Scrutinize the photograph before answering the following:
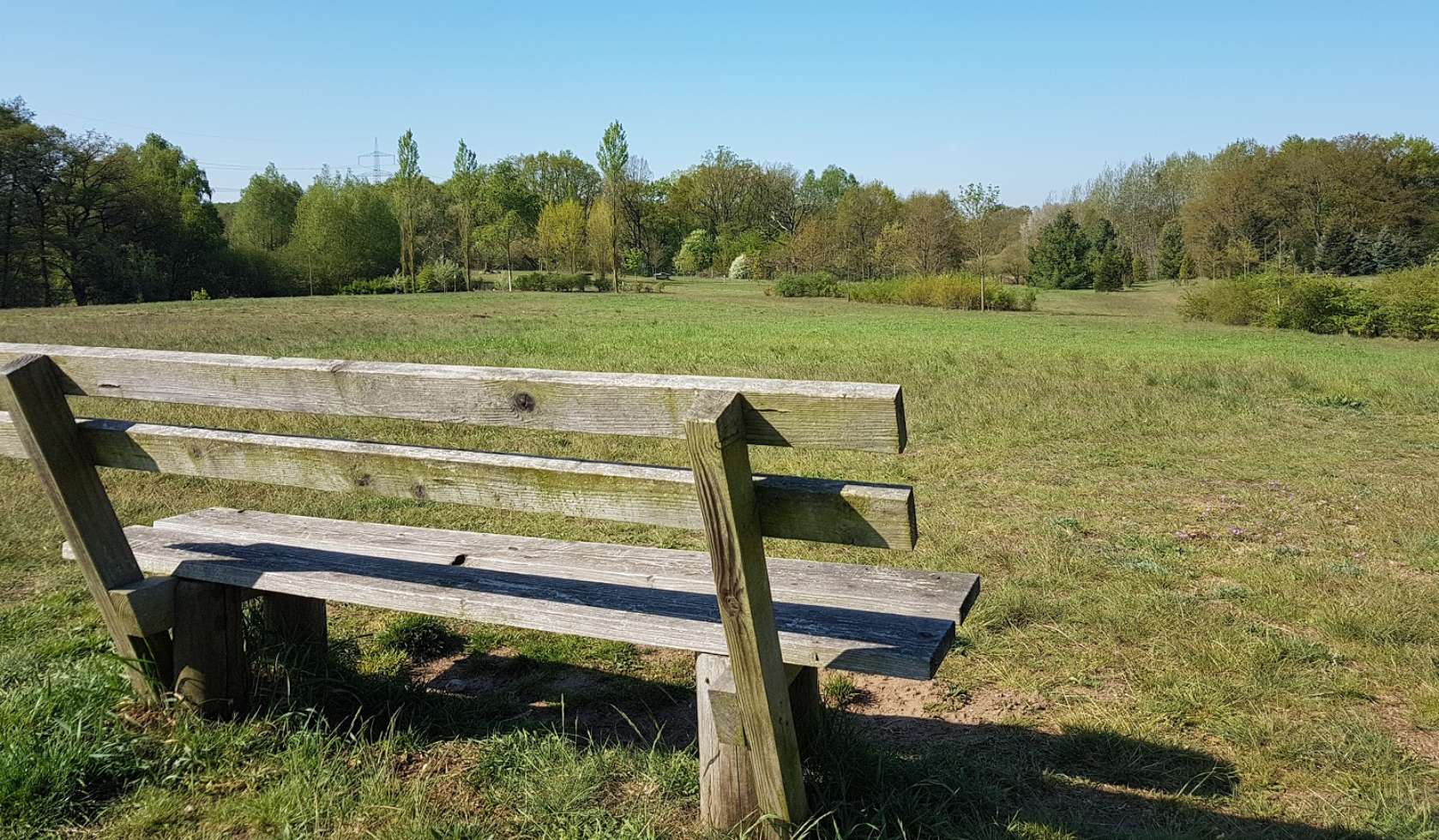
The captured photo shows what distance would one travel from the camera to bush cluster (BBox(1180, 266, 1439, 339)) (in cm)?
2864

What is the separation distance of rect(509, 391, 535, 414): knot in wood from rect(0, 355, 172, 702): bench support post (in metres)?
1.47

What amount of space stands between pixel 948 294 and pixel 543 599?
43.6 metres

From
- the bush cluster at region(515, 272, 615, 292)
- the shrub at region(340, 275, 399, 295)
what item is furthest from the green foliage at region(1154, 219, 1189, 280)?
the shrub at region(340, 275, 399, 295)

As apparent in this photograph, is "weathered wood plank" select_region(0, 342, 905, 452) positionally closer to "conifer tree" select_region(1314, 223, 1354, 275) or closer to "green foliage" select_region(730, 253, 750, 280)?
"conifer tree" select_region(1314, 223, 1354, 275)

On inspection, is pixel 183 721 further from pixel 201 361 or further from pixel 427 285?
pixel 427 285

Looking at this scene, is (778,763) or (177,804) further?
(177,804)

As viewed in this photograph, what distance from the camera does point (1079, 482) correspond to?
813 cm

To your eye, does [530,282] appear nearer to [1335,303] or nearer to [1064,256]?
[1064,256]

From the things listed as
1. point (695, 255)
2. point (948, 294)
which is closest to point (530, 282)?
point (695, 255)

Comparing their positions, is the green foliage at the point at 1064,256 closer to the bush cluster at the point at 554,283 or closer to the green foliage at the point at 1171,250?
the green foliage at the point at 1171,250

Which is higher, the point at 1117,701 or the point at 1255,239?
the point at 1255,239

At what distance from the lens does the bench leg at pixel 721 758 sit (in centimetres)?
251

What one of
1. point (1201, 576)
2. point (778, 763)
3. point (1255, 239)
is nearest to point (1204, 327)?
point (1255, 239)

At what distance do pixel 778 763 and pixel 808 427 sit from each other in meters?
0.91
